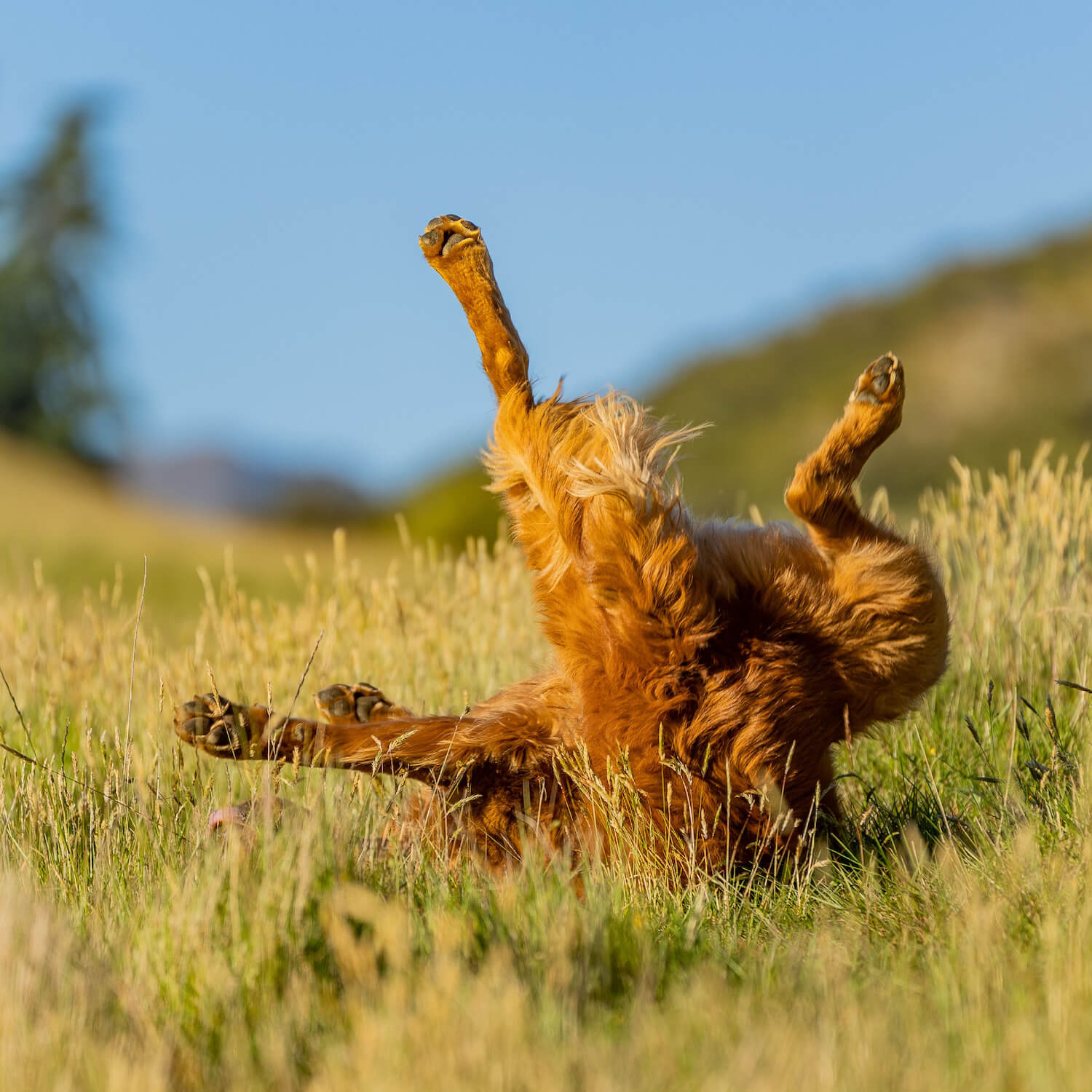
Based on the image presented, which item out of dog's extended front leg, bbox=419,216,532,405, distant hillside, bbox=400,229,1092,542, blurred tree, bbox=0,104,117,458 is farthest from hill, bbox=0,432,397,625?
dog's extended front leg, bbox=419,216,532,405

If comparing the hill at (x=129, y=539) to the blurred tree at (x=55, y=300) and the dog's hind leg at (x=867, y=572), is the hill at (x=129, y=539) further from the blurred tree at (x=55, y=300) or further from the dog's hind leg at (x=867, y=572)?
the dog's hind leg at (x=867, y=572)

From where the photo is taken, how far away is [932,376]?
39719 millimetres

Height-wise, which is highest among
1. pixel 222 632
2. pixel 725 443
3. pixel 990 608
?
pixel 725 443

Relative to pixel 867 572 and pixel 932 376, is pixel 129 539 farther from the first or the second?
pixel 932 376

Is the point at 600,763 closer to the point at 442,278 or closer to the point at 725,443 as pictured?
the point at 442,278

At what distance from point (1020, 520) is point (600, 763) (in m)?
3.07

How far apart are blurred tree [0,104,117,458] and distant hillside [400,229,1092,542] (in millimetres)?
17882

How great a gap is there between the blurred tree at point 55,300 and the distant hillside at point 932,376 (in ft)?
58.7

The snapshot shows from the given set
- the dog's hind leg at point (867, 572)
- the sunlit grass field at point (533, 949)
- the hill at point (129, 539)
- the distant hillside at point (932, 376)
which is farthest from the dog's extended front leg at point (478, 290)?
the distant hillside at point (932, 376)

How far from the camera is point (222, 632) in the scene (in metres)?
4.73

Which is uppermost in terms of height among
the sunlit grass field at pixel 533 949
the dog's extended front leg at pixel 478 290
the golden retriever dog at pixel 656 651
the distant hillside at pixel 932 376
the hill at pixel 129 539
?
the distant hillside at pixel 932 376

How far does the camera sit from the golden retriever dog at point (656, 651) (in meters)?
2.63

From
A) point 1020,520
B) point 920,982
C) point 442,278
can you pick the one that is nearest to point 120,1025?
point 920,982

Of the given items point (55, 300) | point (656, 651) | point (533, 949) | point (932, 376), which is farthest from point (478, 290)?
point (932, 376)
